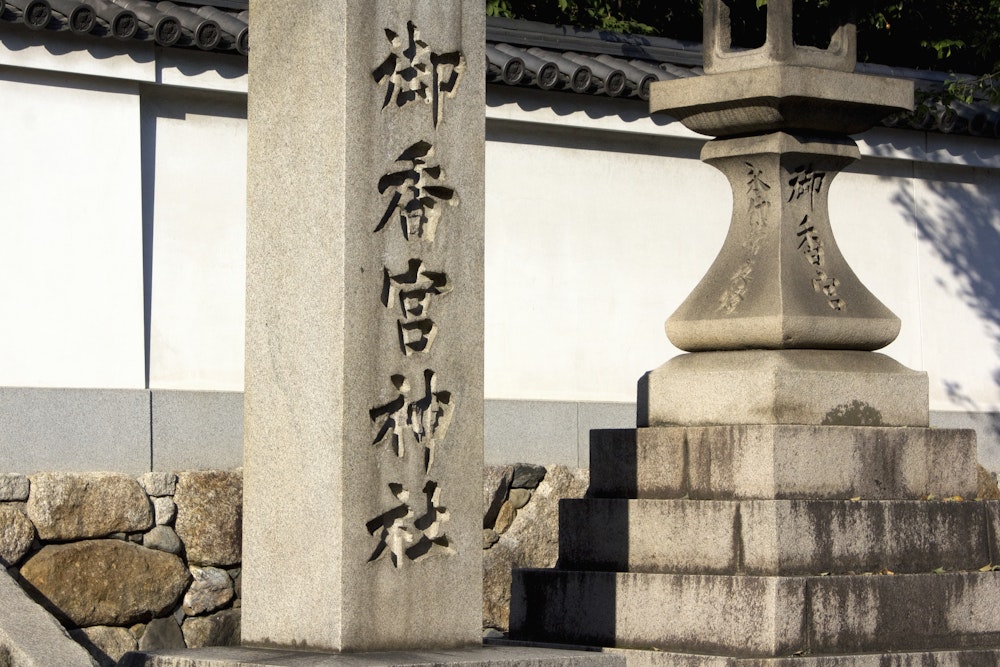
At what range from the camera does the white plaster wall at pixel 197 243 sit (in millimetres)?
9430

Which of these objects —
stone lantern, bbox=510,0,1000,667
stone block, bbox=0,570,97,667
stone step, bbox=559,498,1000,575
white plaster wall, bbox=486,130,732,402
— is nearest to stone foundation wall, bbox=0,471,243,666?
stone block, bbox=0,570,97,667

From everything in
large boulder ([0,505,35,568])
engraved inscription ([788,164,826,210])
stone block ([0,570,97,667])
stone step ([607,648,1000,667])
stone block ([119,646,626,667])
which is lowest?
stone step ([607,648,1000,667])

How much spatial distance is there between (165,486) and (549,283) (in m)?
2.80

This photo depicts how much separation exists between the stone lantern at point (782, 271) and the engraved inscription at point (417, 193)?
2.32 metres

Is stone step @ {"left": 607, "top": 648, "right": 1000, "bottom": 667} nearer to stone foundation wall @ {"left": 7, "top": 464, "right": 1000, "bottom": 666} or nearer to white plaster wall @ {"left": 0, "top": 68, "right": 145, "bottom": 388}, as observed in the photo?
stone foundation wall @ {"left": 7, "top": 464, "right": 1000, "bottom": 666}

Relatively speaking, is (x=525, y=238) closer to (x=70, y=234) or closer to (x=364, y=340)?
(x=70, y=234)

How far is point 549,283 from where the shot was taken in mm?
10633

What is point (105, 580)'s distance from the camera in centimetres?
902

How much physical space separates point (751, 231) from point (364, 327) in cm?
302

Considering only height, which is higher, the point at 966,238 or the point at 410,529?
the point at 966,238

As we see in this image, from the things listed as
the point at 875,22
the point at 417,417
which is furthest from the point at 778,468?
the point at 875,22

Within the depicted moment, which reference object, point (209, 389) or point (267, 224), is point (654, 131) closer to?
point (209, 389)

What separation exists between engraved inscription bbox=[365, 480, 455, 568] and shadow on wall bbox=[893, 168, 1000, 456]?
7122mm

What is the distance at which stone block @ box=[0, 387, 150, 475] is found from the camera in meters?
8.75
